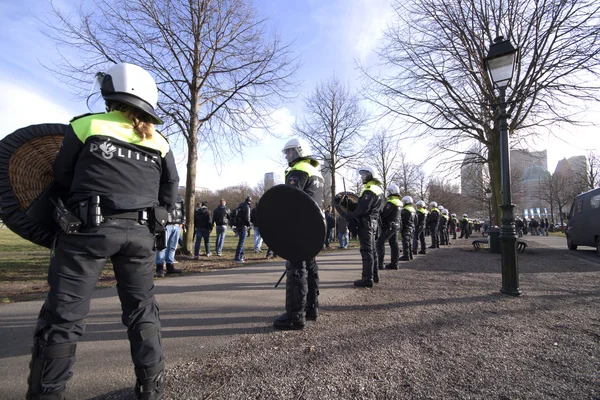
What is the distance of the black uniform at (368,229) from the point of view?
A: 5129mm

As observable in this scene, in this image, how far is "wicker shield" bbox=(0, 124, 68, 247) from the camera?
185 centimetres

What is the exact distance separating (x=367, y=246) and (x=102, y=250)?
13.5 feet

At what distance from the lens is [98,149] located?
1.80 m

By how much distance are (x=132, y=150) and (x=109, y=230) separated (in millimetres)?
534

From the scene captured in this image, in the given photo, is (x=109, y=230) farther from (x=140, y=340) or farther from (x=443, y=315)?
(x=443, y=315)

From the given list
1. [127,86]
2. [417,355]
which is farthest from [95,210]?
[417,355]

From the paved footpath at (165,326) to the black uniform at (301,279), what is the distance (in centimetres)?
34

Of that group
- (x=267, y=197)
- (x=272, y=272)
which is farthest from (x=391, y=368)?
(x=272, y=272)

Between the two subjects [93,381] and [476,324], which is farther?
[476,324]

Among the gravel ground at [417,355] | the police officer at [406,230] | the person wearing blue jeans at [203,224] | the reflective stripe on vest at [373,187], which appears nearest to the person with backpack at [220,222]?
the person wearing blue jeans at [203,224]

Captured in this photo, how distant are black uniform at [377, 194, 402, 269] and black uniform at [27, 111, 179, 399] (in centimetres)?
613

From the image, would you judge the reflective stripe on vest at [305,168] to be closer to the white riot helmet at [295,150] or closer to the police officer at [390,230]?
the white riot helmet at [295,150]

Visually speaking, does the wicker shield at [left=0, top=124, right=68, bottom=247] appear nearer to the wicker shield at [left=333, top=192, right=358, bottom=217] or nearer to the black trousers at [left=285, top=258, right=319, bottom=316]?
the black trousers at [left=285, top=258, right=319, bottom=316]

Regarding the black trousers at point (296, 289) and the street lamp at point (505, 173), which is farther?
the street lamp at point (505, 173)
